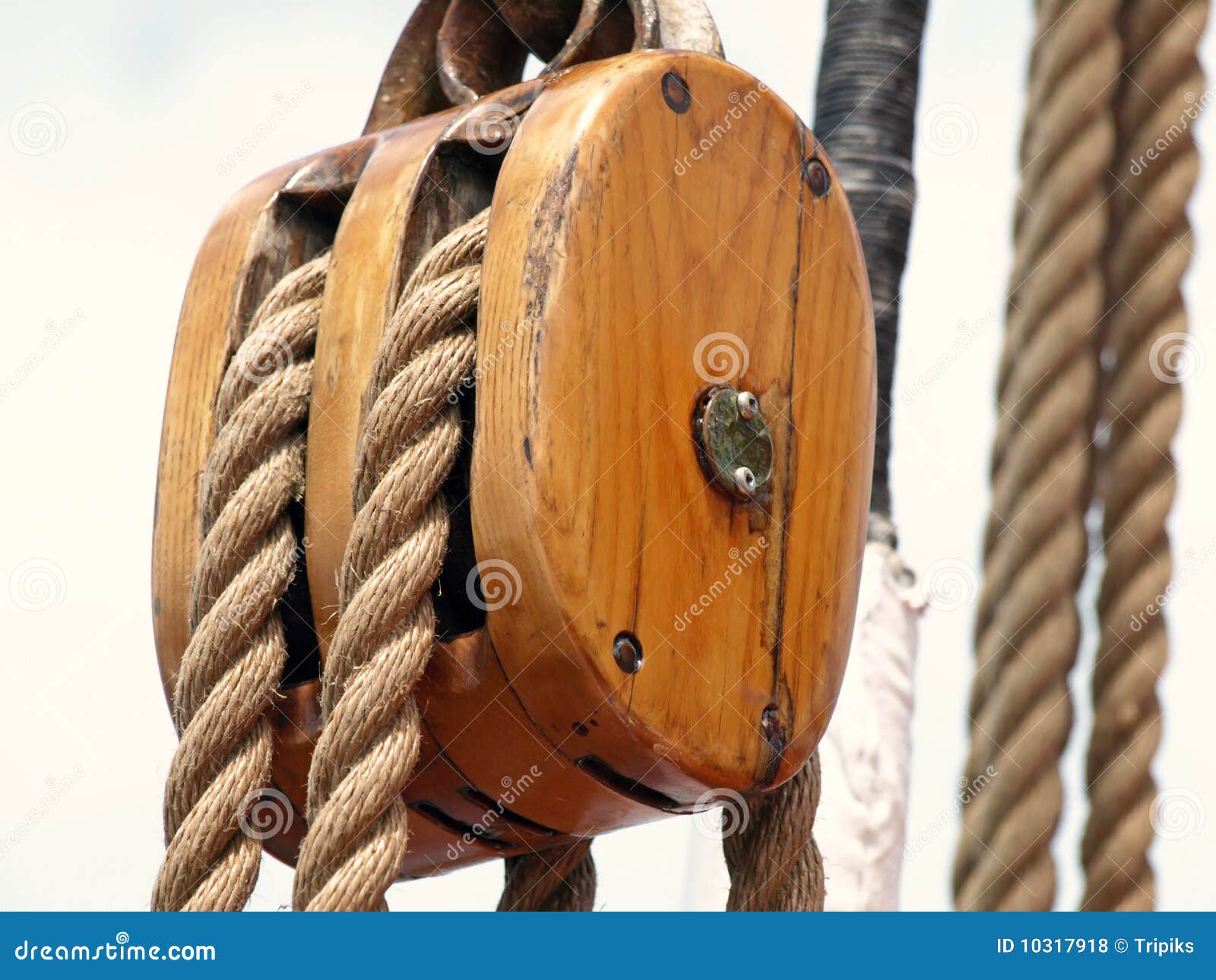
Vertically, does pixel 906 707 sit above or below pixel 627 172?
below

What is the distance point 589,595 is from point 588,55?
0.38 metres

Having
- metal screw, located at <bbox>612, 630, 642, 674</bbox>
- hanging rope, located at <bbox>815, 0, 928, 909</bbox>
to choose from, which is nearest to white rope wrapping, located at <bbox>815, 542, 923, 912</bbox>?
hanging rope, located at <bbox>815, 0, 928, 909</bbox>

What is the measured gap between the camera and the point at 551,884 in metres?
1.00

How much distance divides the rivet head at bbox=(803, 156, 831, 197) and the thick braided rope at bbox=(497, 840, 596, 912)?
0.43m

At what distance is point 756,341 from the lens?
91 centimetres

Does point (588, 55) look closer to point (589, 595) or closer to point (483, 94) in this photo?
point (483, 94)

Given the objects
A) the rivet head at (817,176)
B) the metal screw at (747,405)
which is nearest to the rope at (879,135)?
the rivet head at (817,176)

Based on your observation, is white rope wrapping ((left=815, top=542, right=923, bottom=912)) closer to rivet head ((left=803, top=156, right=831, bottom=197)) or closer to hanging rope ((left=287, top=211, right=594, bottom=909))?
rivet head ((left=803, top=156, right=831, bottom=197))

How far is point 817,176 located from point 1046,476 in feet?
0.83

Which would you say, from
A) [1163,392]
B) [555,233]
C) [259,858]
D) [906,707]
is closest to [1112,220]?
[1163,392]

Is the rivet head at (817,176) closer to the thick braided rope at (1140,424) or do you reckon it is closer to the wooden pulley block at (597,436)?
the wooden pulley block at (597,436)

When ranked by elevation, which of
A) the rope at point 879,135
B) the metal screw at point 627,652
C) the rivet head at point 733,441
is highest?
the rivet head at point 733,441

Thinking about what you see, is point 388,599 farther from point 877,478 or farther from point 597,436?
point 877,478

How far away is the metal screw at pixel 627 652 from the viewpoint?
2.63 feet
